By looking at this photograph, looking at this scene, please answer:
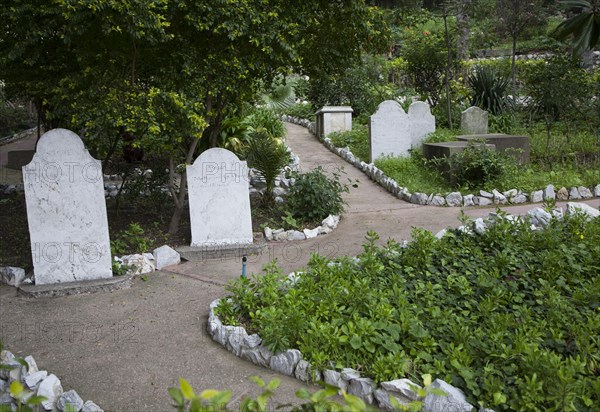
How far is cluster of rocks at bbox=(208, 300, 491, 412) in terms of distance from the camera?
3.69m

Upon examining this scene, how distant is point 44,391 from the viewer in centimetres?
379

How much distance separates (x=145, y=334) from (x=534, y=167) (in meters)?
8.28

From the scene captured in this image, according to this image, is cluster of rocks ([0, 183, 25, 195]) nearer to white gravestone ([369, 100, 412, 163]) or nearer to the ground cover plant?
white gravestone ([369, 100, 412, 163])

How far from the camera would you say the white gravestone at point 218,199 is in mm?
7355

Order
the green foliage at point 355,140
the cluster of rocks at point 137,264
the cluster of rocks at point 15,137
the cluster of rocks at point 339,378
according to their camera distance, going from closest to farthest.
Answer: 1. the cluster of rocks at point 339,378
2. the cluster of rocks at point 137,264
3. the green foliage at point 355,140
4. the cluster of rocks at point 15,137

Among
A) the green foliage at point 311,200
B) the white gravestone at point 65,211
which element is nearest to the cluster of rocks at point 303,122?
the green foliage at point 311,200

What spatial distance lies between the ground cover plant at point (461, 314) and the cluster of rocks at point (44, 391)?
52.3 inches

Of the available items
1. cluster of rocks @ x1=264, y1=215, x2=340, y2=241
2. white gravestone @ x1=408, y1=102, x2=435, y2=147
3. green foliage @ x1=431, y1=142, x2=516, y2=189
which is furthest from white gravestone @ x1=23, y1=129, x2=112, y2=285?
white gravestone @ x1=408, y1=102, x2=435, y2=147

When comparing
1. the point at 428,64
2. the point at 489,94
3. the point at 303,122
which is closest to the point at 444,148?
Result: the point at 489,94

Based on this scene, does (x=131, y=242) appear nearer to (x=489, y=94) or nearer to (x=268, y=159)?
(x=268, y=159)

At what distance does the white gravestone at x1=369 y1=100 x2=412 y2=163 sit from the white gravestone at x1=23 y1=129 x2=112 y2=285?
740 cm

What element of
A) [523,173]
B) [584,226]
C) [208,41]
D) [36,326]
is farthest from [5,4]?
[523,173]

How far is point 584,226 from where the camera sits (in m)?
6.54

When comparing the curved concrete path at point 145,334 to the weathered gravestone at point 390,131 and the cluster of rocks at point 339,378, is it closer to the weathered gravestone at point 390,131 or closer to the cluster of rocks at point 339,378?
the cluster of rocks at point 339,378
